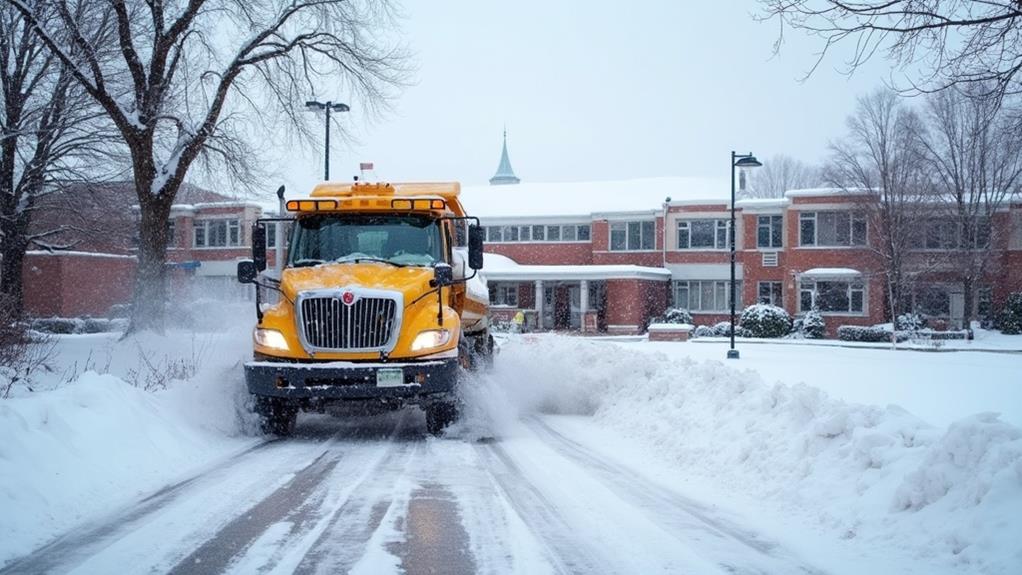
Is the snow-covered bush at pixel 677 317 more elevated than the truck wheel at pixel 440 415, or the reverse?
the snow-covered bush at pixel 677 317

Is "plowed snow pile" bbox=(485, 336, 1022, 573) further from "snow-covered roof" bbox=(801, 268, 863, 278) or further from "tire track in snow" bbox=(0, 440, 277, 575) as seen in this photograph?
"snow-covered roof" bbox=(801, 268, 863, 278)

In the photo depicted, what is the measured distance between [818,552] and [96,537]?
4.84 m

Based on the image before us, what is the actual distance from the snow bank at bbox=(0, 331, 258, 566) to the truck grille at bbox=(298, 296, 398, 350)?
5.32ft

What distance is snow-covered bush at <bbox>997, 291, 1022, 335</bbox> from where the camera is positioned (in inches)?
1401

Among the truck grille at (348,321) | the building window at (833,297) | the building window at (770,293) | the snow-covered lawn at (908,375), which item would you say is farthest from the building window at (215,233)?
the truck grille at (348,321)

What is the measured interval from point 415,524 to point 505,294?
1669 inches

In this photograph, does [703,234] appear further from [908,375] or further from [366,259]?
[366,259]

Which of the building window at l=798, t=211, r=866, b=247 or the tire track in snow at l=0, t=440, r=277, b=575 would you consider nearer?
the tire track in snow at l=0, t=440, r=277, b=575

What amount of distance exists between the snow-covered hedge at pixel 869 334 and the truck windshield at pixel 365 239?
29.7 metres

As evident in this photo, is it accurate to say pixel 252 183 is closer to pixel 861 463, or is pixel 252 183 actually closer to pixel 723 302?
pixel 861 463

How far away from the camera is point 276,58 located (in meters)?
23.0

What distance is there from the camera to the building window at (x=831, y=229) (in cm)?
4053

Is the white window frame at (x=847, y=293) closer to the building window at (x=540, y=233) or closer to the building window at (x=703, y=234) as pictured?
the building window at (x=703, y=234)

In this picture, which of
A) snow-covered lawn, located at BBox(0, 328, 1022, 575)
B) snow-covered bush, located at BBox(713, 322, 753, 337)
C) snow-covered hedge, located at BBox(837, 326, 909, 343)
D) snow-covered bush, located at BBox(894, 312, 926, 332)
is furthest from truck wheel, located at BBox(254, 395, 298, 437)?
snow-covered bush, located at BBox(894, 312, 926, 332)
